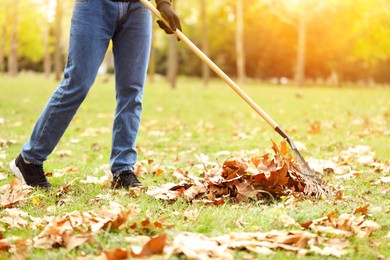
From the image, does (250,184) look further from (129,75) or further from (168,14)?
(168,14)

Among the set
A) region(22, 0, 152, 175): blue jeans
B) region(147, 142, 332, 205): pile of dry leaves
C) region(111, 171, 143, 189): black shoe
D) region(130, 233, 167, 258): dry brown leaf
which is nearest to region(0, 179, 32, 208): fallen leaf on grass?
region(22, 0, 152, 175): blue jeans

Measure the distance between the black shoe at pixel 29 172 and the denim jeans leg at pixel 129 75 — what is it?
52cm

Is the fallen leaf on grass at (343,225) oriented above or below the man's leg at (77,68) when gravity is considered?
below

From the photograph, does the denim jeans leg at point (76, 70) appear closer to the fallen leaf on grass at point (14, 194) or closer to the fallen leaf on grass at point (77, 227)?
the fallen leaf on grass at point (14, 194)

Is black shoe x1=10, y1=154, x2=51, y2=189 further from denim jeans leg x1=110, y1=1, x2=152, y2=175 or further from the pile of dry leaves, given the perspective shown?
the pile of dry leaves

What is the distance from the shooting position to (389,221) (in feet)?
9.86

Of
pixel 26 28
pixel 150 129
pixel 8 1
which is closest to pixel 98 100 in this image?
pixel 150 129

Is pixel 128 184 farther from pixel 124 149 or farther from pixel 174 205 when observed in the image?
pixel 174 205

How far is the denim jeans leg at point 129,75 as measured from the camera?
3.90 m

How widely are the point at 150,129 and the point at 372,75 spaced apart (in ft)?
125

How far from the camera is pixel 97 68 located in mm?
3803

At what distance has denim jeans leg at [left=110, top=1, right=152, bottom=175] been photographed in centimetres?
390

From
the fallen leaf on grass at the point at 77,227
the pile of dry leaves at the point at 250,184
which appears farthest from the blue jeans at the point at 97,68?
the fallen leaf on grass at the point at 77,227

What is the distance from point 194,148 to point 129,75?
241 centimetres
